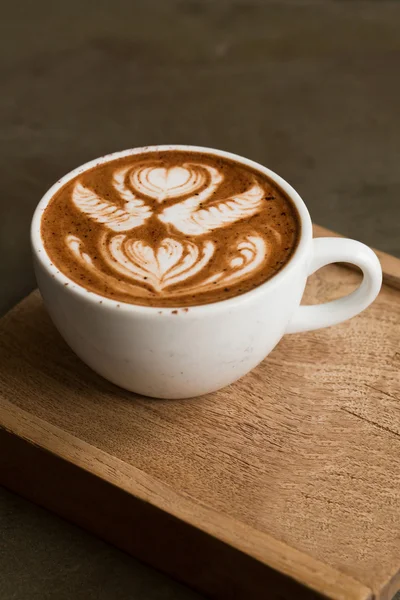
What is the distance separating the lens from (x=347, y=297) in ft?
4.56

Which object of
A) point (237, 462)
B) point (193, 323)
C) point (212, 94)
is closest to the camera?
point (193, 323)

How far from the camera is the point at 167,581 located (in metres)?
1.39

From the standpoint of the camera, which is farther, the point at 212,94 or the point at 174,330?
the point at 212,94

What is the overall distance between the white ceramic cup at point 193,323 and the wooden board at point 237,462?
0.24 ft

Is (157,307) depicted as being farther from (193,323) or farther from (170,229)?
(170,229)

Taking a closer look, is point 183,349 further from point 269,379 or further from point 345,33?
point 345,33

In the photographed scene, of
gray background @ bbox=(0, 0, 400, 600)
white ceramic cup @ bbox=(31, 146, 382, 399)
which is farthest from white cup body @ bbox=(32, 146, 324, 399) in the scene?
gray background @ bbox=(0, 0, 400, 600)

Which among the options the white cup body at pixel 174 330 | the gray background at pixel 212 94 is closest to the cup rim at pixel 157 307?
the white cup body at pixel 174 330

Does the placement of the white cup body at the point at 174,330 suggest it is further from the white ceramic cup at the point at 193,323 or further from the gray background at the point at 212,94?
the gray background at the point at 212,94

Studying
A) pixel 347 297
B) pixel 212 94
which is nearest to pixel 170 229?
pixel 347 297

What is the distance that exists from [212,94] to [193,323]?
139 cm

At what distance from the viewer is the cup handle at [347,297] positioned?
4.35 feet

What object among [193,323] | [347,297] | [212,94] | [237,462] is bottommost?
[212,94]

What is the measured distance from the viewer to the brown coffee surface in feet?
4.12
